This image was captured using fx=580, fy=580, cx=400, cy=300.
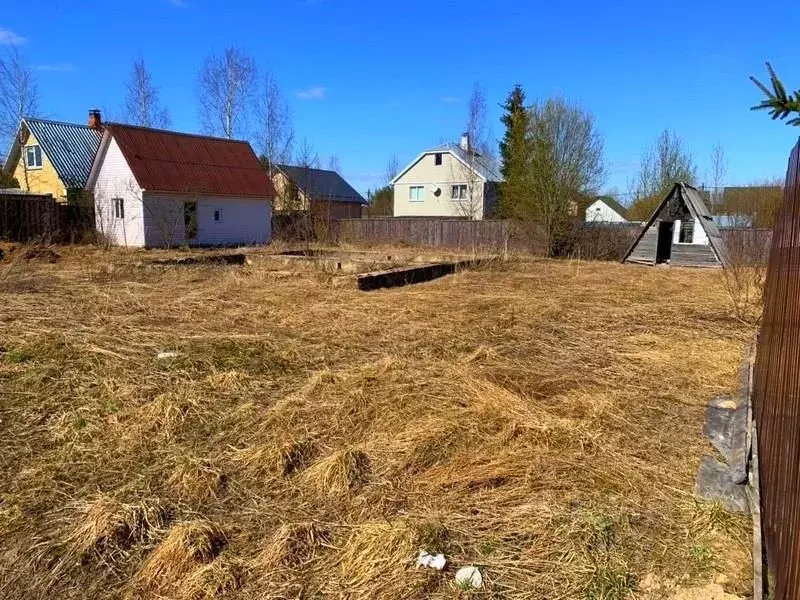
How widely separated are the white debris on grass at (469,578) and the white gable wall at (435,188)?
113 feet

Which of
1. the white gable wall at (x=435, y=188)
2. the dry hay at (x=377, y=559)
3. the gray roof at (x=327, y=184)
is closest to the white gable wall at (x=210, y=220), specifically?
the gray roof at (x=327, y=184)

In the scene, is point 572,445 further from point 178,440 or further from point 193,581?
point 178,440

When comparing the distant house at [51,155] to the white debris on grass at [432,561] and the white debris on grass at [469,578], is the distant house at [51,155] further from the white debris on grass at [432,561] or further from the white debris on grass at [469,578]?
the white debris on grass at [469,578]

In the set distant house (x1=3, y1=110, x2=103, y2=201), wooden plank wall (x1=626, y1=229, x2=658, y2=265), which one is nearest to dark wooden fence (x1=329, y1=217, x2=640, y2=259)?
wooden plank wall (x1=626, y1=229, x2=658, y2=265)

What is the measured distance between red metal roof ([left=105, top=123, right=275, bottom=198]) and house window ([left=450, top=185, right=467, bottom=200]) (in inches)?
611

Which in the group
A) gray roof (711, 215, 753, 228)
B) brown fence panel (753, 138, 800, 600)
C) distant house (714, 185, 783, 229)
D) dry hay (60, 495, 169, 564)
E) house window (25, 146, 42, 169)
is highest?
house window (25, 146, 42, 169)

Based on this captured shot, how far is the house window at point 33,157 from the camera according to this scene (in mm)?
26812

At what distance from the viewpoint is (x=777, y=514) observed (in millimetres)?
2074

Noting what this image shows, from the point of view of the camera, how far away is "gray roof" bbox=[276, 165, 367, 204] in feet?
132

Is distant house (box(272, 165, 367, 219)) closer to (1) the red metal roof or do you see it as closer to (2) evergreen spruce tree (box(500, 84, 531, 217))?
(1) the red metal roof

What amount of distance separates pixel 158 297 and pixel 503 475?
26.2ft

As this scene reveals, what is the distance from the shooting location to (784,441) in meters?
1.99

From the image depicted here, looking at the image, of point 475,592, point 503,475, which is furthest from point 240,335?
point 475,592

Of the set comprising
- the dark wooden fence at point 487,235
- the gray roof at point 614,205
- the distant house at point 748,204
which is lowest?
the dark wooden fence at point 487,235
